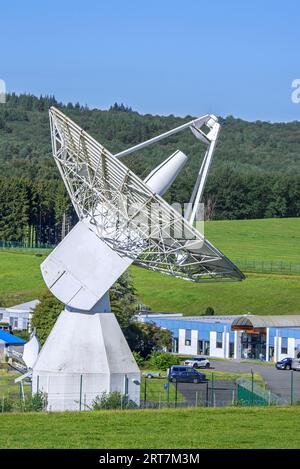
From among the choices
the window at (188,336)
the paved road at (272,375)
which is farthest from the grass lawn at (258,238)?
the paved road at (272,375)

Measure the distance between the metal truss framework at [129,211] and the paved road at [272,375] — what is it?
21.9 feet

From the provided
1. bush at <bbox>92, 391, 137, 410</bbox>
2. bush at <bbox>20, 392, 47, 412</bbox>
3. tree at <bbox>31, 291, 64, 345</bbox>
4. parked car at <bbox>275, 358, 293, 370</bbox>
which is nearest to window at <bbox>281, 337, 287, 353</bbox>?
parked car at <bbox>275, 358, 293, 370</bbox>

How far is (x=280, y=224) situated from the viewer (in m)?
152

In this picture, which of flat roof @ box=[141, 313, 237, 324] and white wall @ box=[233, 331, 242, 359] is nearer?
white wall @ box=[233, 331, 242, 359]

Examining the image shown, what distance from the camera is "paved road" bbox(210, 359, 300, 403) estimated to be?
156ft

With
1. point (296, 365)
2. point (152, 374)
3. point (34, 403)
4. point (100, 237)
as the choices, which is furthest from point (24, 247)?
point (34, 403)

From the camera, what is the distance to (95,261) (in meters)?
38.1

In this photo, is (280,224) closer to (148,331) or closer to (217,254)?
(148,331)

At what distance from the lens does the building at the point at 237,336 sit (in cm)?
7012

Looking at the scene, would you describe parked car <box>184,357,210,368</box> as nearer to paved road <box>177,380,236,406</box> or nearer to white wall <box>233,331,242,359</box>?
white wall <box>233,331,242,359</box>

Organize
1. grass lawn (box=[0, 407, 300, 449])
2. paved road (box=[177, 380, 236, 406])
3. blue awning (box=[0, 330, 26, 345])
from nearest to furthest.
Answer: grass lawn (box=[0, 407, 300, 449]), paved road (box=[177, 380, 236, 406]), blue awning (box=[0, 330, 26, 345])

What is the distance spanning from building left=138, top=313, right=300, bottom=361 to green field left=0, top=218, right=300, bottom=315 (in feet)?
39.5
